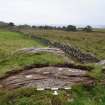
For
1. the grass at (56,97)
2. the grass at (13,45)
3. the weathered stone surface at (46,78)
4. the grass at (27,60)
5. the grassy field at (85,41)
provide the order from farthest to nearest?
the grassy field at (85,41) → the grass at (13,45) → the grass at (27,60) → the weathered stone surface at (46,78) → the grass at (56,97)

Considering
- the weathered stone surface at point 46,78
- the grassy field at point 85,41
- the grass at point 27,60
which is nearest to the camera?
the weathered stone surface at point 46,78

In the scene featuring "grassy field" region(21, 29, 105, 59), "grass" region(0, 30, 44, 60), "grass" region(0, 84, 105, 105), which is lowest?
"grassy field" region(21, 29, 105, 59)

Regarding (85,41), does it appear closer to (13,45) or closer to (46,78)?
(13,45)

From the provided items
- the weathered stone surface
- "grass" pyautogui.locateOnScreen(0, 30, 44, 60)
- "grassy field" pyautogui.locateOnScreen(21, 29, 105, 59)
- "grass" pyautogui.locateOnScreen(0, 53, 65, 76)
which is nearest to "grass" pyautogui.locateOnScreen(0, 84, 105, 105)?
the weathered stone surface

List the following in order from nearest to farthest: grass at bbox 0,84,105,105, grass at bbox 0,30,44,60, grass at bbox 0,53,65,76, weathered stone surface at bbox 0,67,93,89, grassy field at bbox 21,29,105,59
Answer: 1. grass at bbox 0,84,105,105
2. weathered stone surface at bbox 0,67,93,89
3. grass at bbox 0,53,65,76
4. grass at bbox 0,30,44,60
5. grassy field at bbox 21,29,105,59

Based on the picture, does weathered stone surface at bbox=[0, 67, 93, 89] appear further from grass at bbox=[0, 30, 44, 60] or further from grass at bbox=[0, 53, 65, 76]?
grass at bbox=[0, 30, 44, 60]

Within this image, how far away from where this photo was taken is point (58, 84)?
1238 cm

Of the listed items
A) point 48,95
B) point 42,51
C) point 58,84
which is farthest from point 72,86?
point 42,51

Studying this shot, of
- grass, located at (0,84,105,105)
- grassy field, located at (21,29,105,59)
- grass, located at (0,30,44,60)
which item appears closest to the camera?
grass, located at (0,84,105,105)

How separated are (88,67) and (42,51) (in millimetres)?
2809

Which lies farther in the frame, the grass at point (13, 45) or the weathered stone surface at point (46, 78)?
the grass at point (13, 45)

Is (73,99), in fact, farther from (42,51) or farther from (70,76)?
(42,51)

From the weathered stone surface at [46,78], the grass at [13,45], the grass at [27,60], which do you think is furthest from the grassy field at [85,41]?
the weathered stone surface at [46,78]

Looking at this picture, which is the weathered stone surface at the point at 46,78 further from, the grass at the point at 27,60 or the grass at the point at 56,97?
the grass at the point at 27,60
